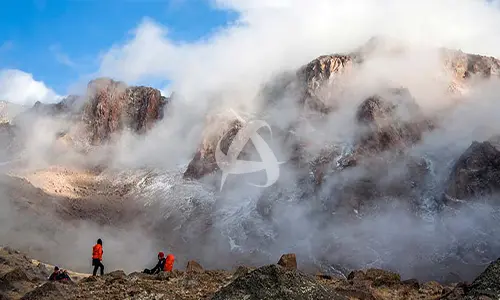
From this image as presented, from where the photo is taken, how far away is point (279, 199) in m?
104

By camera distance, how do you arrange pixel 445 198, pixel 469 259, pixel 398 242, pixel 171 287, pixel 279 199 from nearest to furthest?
pixel 171 287, pixel 469 259, pixel 398 242, pixel 445 198, pixel 279 199

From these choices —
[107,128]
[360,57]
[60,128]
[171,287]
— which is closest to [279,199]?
[360,57]

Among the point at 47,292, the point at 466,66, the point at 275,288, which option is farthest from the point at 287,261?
the point at 466,66

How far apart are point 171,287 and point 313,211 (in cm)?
8146

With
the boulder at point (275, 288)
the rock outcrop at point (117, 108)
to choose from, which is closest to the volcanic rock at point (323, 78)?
the rock outcrop at point (117, 108)

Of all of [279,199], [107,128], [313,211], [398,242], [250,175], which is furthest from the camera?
[107,128]

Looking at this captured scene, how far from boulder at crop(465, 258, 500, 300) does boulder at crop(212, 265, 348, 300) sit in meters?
2.35

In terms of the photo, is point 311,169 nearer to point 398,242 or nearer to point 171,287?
point 398,242

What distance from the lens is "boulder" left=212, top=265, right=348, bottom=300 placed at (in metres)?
8.45

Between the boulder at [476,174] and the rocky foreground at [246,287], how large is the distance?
2757 inches

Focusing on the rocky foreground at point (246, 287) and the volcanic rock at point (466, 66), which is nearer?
the rocky foreground at point (246, 287)
